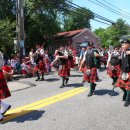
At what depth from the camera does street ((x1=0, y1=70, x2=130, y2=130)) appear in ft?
22.3

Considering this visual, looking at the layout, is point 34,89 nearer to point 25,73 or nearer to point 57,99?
point 57,99

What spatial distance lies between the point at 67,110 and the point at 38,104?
1267 mm

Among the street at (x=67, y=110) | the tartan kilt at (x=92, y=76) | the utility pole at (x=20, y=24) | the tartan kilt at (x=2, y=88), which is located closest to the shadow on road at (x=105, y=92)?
the street at (x=67, y=110)

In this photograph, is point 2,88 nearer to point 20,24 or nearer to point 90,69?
point 90,69

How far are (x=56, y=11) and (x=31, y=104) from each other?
95.9ft

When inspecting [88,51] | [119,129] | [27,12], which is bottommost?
[119,129]

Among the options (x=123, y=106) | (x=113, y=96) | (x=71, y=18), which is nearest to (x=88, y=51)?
(x=113, y=96)

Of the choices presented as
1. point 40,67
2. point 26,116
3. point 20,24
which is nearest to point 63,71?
point 40,67

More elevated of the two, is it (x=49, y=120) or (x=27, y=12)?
(x=27, y=12)

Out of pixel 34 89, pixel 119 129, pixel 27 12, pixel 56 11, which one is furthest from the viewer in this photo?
pixel 56 11

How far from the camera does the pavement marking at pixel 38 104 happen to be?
785cm

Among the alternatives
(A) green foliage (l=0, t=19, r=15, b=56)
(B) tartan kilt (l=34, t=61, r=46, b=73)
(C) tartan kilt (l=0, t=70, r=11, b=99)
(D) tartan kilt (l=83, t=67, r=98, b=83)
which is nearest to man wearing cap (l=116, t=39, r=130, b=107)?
(D) tartan kilt (l=83, t=67, r=98, b=83)

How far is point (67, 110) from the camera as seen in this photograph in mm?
8117

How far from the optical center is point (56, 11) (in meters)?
37.3
